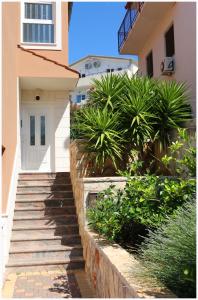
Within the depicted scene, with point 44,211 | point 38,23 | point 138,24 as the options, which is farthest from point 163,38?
point 44,211

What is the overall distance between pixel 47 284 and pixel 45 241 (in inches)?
70.0

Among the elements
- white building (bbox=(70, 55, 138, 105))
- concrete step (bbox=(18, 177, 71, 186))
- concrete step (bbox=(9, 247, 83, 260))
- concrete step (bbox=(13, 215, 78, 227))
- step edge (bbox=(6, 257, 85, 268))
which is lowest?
step edge (bbox=(6, 257, 85, 268))

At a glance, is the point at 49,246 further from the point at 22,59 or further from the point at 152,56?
the point at 152,56

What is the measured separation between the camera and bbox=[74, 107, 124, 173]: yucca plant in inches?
350

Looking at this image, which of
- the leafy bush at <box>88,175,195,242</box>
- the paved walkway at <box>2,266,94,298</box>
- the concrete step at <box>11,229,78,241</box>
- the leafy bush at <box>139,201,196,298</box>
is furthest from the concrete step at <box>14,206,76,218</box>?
the leafy bush at <box>139,201,196,298</box>

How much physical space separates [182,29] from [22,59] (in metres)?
5.45

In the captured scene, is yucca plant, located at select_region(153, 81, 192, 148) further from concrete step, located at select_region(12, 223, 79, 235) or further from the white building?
the white building

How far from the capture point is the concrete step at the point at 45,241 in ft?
27.4

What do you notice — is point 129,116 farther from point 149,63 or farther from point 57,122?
point 149,63

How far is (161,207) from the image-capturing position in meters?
6.18

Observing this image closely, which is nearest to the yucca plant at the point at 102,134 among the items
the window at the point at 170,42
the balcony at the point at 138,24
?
the window at the point at 170,42

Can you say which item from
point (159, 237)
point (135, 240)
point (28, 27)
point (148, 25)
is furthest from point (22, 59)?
point (159, 237)

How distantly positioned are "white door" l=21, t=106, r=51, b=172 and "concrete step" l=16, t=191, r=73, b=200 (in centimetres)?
355

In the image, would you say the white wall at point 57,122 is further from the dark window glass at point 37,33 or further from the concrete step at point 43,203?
the concrete step at point 43,203
